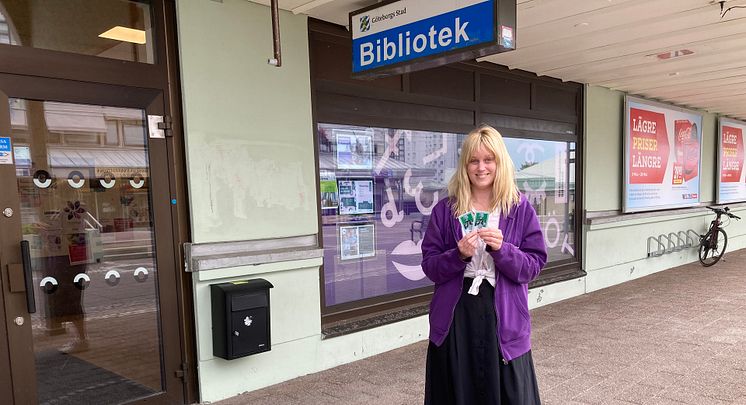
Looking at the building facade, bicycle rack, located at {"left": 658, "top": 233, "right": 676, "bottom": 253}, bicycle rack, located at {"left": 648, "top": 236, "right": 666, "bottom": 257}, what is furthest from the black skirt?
bicycle rack, located at {"left": 658, "top": 233, "right": 676, "bottom": 253}

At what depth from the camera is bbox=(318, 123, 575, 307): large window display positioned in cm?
478

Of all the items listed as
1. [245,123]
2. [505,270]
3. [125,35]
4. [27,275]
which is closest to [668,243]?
[245,123]

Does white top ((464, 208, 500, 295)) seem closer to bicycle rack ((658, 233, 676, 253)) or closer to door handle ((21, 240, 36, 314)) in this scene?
door handle ((21, 240, 36, 314))

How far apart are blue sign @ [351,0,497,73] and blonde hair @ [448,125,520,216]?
98cm

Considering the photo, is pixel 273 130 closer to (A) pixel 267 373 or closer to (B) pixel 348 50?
(B) pixel 348 50

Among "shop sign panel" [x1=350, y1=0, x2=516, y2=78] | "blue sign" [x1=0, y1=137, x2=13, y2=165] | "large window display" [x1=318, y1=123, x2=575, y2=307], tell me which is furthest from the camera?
"large window display" [x1=318, y1=123, x2=575, y2=307]

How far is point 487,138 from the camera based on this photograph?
231 cm

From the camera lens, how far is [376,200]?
5203mm

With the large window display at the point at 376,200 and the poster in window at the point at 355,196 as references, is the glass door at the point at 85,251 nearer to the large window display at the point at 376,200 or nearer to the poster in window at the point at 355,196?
the large window display at the point at 376,200

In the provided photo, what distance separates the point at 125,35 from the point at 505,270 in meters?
2.96

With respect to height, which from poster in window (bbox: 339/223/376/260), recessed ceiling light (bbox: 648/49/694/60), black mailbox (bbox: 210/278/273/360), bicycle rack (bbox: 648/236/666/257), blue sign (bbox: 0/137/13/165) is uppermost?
recessed ceiling light (bbox: 648/49/694/60)

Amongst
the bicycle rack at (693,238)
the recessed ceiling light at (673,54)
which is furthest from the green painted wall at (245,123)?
the bicycle rack at (693,238)

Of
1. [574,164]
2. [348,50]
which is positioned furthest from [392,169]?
[574,164]

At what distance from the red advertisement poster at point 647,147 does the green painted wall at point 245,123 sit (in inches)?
242
